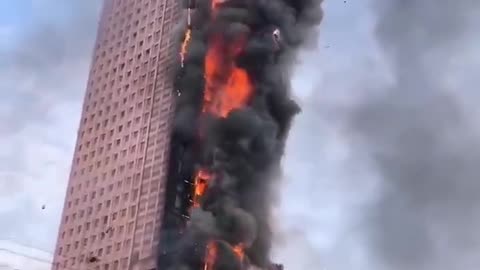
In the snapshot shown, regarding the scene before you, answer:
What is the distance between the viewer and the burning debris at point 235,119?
66500mm

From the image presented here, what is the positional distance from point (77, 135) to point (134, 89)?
1044 cm

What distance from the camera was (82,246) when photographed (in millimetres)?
92125

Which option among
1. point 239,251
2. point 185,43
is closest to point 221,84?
point 185,43

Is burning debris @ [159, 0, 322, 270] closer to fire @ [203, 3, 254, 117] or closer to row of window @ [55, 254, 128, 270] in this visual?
fire @ [203, 3, 254, 117]

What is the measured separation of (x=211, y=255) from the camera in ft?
217

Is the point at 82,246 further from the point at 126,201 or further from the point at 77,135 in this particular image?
the point at 77,135

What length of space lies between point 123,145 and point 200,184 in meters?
24.3

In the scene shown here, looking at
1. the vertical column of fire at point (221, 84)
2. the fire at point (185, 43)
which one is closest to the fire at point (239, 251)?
the vertical column of fire at point (221, 84)

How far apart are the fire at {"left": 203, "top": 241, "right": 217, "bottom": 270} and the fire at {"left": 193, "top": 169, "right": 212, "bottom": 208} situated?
622cm

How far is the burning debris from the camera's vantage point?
2618 inches

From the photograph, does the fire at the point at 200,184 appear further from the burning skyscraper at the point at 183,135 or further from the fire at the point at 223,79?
the fire at the point at 223,79

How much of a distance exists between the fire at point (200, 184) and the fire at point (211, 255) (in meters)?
6.22

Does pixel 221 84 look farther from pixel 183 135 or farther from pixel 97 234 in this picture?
pixel 97 234

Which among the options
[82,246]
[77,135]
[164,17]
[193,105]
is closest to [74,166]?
[77,135]
